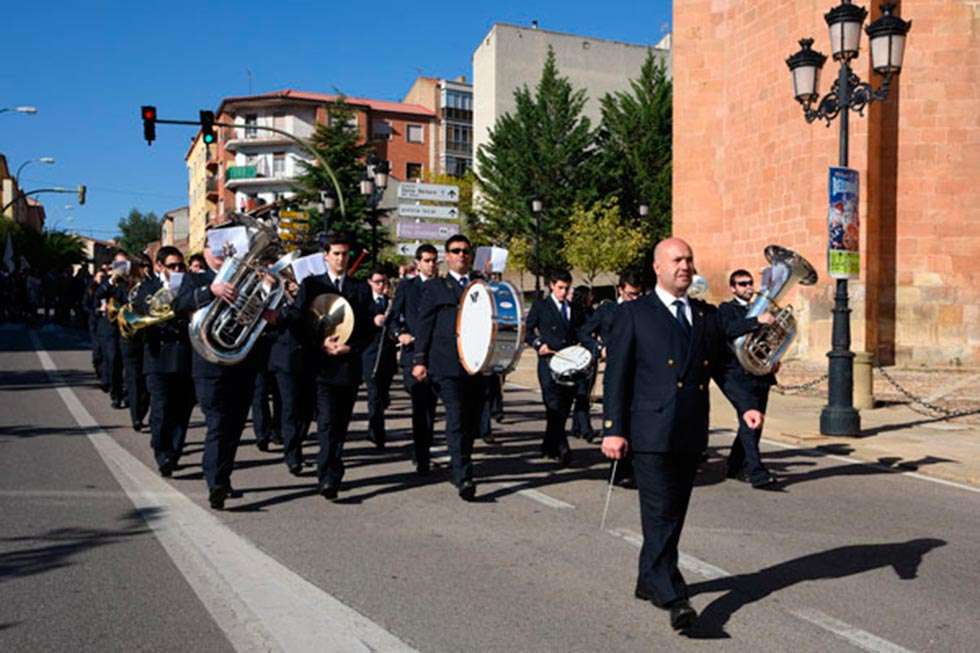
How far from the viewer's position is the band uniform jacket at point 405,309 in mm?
9211

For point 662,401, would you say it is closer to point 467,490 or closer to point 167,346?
point 467,490

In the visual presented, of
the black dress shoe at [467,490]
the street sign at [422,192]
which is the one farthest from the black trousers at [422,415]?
the street sign at [422,192]

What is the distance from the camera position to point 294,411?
8430 mm

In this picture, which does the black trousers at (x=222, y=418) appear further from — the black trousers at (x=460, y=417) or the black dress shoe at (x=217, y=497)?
the black trousers at (x=460, y=417)

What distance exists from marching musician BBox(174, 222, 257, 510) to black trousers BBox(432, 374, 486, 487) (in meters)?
1.48

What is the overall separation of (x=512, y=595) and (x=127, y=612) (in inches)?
72.9

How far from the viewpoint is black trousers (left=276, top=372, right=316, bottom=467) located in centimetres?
841

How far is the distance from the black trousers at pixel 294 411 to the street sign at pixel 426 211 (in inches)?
460

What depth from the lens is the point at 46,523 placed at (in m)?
6.35

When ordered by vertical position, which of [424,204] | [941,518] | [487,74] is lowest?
[941,518]

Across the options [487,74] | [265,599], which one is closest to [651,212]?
[487,74]

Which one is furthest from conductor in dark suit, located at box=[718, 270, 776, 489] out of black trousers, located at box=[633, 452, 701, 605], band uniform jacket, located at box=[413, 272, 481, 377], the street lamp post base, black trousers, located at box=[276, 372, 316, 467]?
black trousers, located at box=[276, 372, 316, 467]

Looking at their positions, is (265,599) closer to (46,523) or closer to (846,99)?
Answer: (46,523)

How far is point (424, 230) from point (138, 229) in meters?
142
